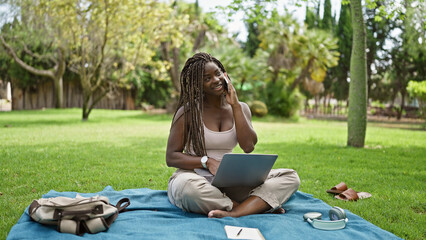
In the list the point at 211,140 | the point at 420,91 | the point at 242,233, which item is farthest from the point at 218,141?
the point at 420,91

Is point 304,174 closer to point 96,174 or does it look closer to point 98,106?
point 96,174

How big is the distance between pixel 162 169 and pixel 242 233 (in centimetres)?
359

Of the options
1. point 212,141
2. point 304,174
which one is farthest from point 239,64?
point 212,141

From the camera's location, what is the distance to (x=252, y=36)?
108 feet

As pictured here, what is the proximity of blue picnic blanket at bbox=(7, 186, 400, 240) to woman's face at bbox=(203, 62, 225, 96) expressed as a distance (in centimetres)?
114

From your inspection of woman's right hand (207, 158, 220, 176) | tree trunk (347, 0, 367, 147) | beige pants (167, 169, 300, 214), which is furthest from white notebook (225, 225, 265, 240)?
tree trunk (347, 0, 367, 147)

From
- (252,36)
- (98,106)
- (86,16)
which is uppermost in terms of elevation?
(252,36)

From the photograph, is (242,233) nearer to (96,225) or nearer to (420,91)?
(96,225)

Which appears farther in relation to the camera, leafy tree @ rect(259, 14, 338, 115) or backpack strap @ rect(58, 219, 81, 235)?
leafy tree @ rect(259, 14, 338, 115)

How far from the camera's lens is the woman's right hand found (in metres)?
3.47

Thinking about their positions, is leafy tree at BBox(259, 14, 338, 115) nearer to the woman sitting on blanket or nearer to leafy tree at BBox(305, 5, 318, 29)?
leafy tree at BBox(305, 5, 318, 29)

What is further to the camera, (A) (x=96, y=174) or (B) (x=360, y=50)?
(B) (x=360, y=50)

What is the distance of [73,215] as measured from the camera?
2.89 m

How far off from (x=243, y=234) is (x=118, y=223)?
103 centimetres
